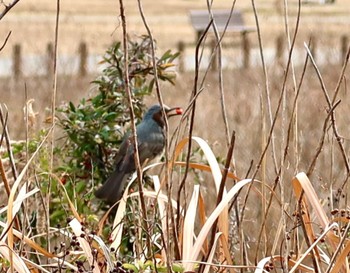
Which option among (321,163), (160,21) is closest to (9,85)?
(321,163)

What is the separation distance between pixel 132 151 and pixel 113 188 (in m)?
0.19

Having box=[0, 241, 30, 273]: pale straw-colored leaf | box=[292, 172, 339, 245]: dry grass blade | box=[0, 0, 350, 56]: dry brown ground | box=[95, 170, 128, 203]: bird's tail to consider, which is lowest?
box=[0, 0, 350, 56]: dry brown ground

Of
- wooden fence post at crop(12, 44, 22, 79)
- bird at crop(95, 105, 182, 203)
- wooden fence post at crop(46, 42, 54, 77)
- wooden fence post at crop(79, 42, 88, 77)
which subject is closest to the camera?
bird at crop(95, 105, 182, 203)

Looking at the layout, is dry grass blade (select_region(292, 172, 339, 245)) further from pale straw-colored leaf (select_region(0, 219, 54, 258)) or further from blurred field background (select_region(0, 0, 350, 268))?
blurred field background (select_region(0, 0, 350, 268))

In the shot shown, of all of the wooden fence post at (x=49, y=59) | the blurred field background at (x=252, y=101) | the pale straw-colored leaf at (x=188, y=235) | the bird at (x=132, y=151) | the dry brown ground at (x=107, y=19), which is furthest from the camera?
the dry brown ground at (x=107, y=19)

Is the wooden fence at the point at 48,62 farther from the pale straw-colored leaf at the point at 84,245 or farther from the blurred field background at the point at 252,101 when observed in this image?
the pale straw-colored leaf at the point at 84,245

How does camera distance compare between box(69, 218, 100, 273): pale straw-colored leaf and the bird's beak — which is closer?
box(69, 218, 100, 273): pale straw-colored leaf

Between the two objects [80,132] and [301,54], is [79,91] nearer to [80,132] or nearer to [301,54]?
[301,54]

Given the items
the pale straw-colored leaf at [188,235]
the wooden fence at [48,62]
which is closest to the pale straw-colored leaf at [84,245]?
the pale straw-colored leaf at [188,235]

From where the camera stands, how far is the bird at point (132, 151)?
4125mm

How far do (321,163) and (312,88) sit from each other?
3.65 m

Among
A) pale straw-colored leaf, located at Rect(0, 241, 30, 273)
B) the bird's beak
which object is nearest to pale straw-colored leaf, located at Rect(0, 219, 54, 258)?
pale straw-colored leaf, located at Rect(0, 241, 30, 273)

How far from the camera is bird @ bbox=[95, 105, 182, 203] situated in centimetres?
412

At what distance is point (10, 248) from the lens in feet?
7.25
